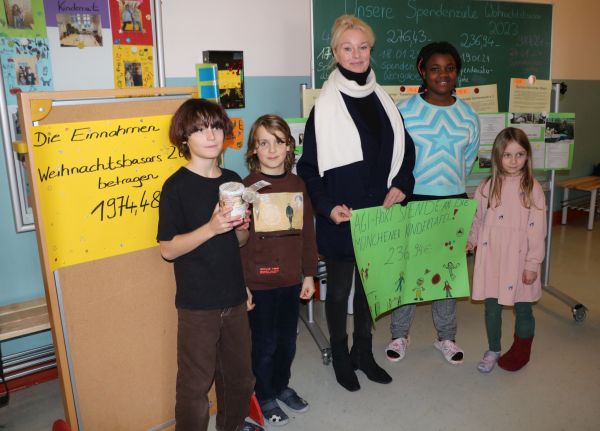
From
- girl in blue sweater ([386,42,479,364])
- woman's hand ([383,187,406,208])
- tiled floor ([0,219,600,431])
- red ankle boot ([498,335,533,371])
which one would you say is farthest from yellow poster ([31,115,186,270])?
red ankle boot ([498,335,533,371])

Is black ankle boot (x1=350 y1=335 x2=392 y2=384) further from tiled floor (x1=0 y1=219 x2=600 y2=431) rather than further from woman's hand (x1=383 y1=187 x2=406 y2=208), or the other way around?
woman's hand (x1=383 y1=187 x2=406 y2=208)

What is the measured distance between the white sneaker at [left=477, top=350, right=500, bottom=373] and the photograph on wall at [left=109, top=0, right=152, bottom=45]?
7.68 ft

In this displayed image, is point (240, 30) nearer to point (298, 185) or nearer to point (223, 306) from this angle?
point (298, 185)

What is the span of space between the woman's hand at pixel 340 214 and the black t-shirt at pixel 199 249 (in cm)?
46

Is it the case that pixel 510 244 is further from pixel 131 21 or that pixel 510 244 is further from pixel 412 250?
pixel 131 21

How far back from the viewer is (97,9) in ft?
7.64

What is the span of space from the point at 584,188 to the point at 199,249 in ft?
14.5

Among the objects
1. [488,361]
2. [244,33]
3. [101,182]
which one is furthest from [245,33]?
[488,361]

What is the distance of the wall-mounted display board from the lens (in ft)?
5.41

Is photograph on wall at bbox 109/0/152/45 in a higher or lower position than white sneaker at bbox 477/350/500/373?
higher

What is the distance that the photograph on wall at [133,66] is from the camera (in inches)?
96.1

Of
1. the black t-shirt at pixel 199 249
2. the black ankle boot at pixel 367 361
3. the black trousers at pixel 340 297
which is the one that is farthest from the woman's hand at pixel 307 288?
the black ankle boot at pixel 367 361

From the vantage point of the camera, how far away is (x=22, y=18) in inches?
84.5

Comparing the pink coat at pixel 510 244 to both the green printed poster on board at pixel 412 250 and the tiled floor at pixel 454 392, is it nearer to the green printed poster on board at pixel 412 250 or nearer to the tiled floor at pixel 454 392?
the green printed poster on board at pixel 412 250
